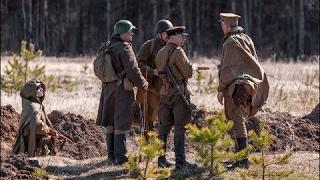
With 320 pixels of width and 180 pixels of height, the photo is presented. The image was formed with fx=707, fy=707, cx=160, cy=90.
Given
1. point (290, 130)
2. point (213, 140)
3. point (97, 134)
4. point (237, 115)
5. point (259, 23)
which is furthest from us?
point (259, 23)

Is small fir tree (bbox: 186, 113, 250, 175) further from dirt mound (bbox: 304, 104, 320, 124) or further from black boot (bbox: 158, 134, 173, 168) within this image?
dirt mound (bbox: 304, 104, 320, 124)

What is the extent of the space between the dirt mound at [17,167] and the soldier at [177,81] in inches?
70.2

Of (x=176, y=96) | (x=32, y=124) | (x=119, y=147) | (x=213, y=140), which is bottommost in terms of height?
(x=119, y=147)

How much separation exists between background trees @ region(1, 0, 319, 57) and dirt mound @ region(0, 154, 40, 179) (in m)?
37.7

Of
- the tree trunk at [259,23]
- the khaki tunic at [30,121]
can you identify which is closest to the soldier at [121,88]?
the khaki tunic at [30,121]

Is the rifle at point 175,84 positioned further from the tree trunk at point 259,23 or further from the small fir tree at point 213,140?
the tree trunk at point 259,23

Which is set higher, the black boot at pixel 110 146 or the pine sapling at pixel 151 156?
the pine sapling at pixel 151 156

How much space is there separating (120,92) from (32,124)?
1.36 meters

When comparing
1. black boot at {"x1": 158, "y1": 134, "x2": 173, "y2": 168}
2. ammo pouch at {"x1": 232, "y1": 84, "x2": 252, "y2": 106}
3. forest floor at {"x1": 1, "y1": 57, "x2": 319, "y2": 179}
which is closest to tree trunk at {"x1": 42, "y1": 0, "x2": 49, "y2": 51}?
forest floor at {"x1": 1, "y1": 57, "x2": 319, "y2": 179}

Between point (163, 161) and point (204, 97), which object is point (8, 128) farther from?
point (204, 97)

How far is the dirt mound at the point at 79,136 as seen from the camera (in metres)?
10.9

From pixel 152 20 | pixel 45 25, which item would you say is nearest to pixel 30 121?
pixel 45 25

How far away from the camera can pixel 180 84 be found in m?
8.61

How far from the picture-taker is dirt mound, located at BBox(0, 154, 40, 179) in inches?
296
